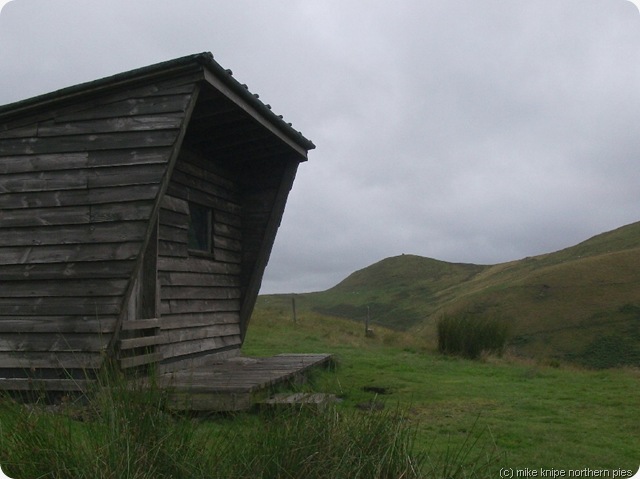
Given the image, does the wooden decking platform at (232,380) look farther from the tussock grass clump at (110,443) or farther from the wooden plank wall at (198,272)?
the wooden plank wall at (198,272)

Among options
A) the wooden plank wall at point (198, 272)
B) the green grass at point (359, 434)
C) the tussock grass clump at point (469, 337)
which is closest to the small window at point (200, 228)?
the wooden plank wall at point (198, 272)

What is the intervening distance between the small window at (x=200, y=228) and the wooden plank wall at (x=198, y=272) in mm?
113

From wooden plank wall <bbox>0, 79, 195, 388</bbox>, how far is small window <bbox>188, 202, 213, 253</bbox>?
98.2 inches

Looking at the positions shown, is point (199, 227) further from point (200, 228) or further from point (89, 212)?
point (89, 212)

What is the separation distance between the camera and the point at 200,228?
30.5 ft

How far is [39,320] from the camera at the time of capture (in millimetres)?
6457

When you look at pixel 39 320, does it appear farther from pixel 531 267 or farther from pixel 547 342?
pixel 531 267

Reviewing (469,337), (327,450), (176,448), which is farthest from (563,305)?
(176,448)

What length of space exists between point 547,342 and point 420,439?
24133 millimetres

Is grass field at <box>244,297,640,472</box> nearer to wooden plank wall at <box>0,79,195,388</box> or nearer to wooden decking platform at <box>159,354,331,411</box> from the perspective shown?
wooden decking platform at <box>159,354,331,411</box>

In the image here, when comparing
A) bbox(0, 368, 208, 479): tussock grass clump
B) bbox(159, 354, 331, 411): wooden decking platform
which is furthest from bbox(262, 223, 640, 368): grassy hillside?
bbox(0, 368, 208, 479): tussock grass clump

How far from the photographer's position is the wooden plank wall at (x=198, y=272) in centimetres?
810

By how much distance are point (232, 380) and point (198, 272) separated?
2.57 m

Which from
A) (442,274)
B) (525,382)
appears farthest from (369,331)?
(442,274)
